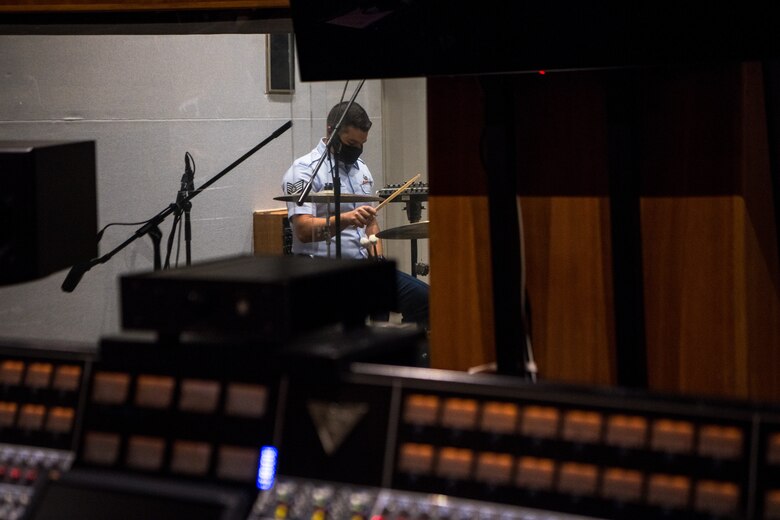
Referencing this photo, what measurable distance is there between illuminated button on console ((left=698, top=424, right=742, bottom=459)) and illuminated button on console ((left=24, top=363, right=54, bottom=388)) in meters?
0.79

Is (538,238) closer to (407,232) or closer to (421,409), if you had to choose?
(421,409)

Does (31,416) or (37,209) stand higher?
(37,209)

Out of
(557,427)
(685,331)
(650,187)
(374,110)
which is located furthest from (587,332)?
(374,110)

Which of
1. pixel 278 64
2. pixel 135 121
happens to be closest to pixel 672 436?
pixel 135 121

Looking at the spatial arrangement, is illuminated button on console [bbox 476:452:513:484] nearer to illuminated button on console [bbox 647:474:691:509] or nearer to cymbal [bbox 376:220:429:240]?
illuminated button on console [bbox 647:474:691:509]

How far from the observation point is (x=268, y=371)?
108cm

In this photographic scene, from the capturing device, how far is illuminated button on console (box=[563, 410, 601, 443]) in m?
0.98

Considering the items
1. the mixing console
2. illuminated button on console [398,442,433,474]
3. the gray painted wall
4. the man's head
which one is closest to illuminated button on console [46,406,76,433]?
the mixing console

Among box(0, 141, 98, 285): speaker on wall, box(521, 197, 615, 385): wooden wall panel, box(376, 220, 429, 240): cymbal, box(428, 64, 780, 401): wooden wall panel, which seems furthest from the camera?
box(376, 220, 429, 240): cymbal

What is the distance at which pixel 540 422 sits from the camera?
39.4 inches

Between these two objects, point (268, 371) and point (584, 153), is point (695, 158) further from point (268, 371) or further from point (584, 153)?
point (268, 371)

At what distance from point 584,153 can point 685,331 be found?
0.36 m

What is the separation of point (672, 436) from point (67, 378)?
29.0 inches

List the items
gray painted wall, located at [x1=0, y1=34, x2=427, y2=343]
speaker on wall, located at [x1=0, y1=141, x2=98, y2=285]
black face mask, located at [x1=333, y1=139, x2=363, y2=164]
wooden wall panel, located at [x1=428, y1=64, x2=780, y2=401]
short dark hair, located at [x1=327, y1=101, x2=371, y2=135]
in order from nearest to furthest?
speaker on wall, located at [x1=0, y1=141, x2=98, y2=285] → wooden wall panel, located at [x1=428, y1=64, x2=780, y2=401] → short dark hair, located at [x1=327, y1=101, x2=371, y2=135] → gray painted wall, located at [x1=0, y1=34, x2=427, y2=343] → black face mask, located at [x1=333, y1=139, x2=363, y2=164]
